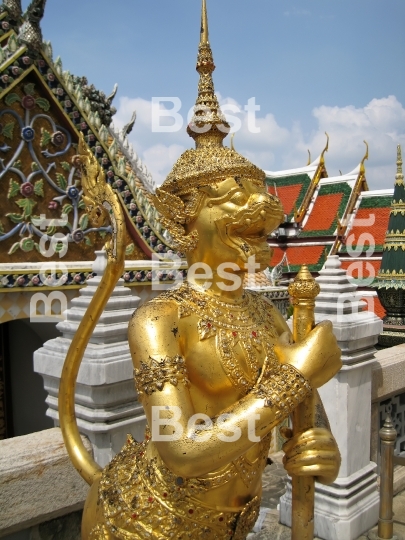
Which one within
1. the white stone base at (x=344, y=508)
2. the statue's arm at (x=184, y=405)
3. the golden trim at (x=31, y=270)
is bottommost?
the white stone base at (x=344, y=508)

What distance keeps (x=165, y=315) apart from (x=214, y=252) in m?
0.30

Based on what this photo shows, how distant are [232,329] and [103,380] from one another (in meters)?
0.88

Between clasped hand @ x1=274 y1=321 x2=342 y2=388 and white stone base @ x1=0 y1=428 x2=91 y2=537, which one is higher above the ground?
clasped hand @ x1=274 y1=321 x2=342 y2=388

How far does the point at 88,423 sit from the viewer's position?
8.16 feet

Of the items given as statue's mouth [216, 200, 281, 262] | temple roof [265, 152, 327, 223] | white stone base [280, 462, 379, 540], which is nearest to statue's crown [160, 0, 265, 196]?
statue's mouth [216, 200, 281, 262]

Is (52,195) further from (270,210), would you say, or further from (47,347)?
(270,210)

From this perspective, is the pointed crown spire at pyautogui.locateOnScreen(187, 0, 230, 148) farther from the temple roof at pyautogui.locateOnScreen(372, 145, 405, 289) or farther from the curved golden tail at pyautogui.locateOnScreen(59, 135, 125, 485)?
the temple roof at pyautogui.locateOnScreen(372, 145, 405, 289)

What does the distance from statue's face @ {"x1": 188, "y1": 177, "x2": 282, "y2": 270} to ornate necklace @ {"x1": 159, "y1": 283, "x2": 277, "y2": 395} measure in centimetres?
16

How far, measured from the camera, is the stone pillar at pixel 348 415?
3.24 meters

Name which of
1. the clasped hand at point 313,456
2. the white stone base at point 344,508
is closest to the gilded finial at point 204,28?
the clasped hand at point 313,456

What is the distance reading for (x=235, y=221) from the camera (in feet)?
5.85

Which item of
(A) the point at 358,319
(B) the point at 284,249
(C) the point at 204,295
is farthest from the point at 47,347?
(B) the point at 284,249

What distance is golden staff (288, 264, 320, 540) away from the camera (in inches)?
71.8

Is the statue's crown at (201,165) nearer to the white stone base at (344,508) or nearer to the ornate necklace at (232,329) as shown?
the ornate necklace at (232,329)
